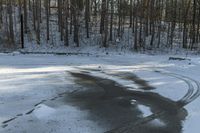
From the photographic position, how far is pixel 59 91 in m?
14.0

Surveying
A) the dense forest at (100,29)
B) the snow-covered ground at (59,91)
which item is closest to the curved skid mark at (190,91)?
the snow-covered ground at (59,91)

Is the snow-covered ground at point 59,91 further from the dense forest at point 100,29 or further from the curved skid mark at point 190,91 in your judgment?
the dense forest at point 100,29

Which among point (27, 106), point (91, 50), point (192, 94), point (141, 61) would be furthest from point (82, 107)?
point (91, 50)

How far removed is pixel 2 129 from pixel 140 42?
2855cm

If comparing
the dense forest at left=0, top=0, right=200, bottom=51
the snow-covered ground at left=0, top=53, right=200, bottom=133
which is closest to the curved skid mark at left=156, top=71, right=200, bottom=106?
the snow-covered ground at left=0, top=53, right=200, bottom=133

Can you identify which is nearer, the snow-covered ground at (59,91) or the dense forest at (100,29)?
the snow-covered ground at (59,91)

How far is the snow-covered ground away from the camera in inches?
385

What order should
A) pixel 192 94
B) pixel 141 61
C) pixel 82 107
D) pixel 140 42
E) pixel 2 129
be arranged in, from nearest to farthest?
pixel 2 129
pixel 82 107
pixel 192 94
pixel 141 61
pixel 140 42

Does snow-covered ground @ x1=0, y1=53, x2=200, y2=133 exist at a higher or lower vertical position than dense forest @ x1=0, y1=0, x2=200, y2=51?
lower

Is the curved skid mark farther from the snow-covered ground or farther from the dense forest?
the dense forest

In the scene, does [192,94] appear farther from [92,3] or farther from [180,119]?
[92,3]

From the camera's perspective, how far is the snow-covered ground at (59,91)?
9.78 meters

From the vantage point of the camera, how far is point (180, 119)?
1052cm

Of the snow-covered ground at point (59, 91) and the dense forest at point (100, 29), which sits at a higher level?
the dense forest at point (100, 29)
